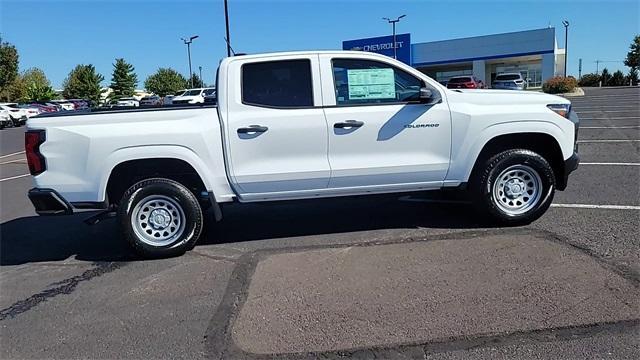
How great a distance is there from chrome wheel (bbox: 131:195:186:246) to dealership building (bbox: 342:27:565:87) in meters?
55.2

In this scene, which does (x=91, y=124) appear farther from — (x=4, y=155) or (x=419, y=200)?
(x=4, y=155)

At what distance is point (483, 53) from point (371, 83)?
63.5 m

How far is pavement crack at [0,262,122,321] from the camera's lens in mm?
4348

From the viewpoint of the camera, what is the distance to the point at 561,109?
229 inches

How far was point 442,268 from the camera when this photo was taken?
471cm

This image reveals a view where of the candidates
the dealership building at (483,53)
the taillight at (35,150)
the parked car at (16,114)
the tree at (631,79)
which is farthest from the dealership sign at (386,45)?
the taillight at (35,150)

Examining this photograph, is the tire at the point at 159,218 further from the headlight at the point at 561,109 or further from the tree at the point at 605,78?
the tree at the point at 605,78

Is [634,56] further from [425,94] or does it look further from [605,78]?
[425,94]

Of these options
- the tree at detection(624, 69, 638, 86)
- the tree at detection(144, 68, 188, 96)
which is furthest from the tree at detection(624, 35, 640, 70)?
the tree at detection(144, 68, 188, 96)

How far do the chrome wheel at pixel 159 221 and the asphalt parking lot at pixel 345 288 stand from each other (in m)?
0.26

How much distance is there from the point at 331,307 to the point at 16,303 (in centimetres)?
271

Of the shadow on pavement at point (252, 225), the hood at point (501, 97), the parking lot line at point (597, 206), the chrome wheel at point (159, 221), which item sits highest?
the hood at point (501, 97)

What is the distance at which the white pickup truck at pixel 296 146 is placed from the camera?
5207mm

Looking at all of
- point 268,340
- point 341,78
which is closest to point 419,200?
point 341,78
